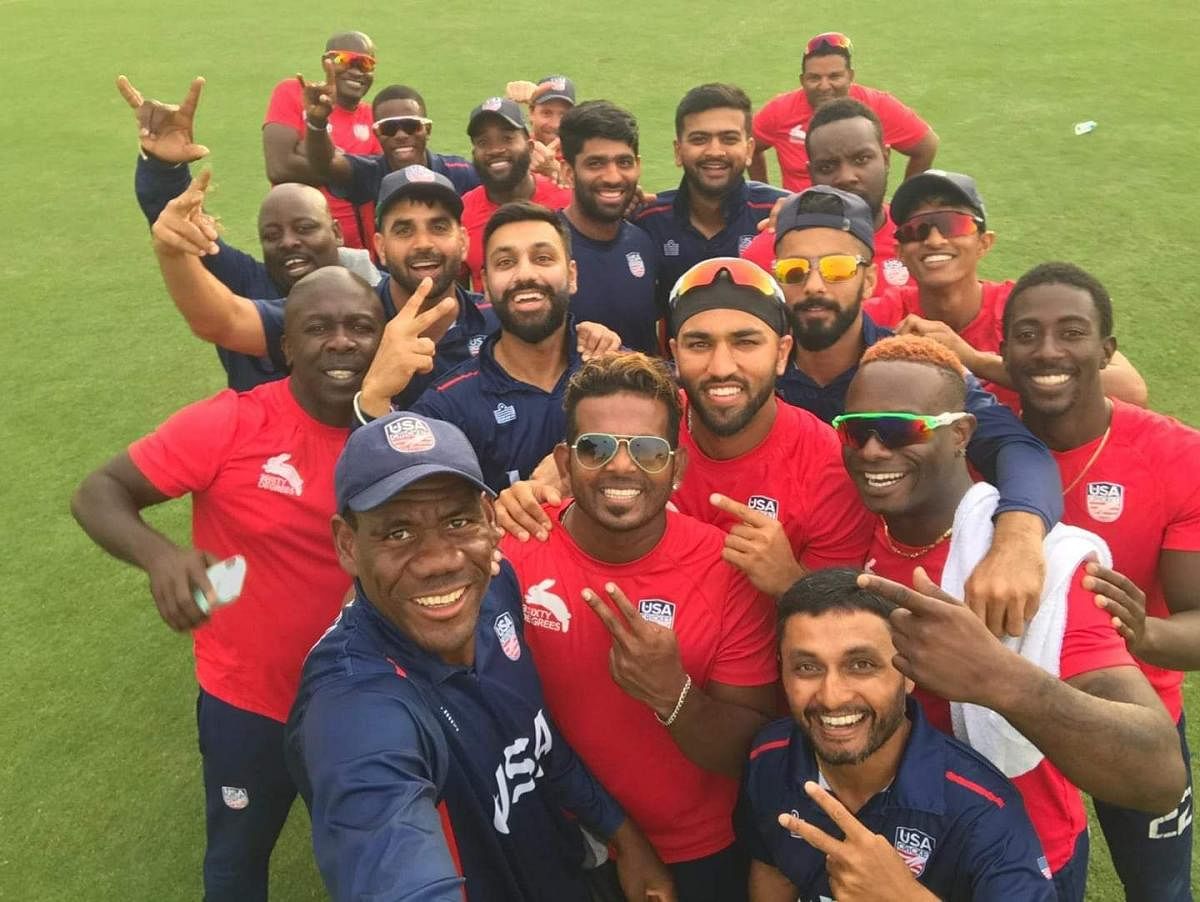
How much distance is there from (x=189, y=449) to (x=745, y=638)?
85.0 inches

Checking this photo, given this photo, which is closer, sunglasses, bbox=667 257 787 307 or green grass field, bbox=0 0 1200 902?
sunglasses, bbox=667 257 787 307

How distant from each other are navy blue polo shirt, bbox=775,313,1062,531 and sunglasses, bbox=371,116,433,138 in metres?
4.26

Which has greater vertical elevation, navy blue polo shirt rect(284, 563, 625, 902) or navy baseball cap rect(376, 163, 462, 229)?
navy baseball cap rect(376, 163, 462, 229)

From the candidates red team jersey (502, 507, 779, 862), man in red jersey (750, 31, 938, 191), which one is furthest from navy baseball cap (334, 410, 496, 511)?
man in red jersey (750, 31, 938, 191)

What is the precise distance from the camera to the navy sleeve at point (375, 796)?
2141 millimetres

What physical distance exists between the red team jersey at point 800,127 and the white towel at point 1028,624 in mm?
5594

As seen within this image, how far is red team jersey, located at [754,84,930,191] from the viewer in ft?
26.9

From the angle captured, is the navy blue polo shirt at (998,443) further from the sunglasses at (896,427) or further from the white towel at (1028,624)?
the sunglasses at (896,427)

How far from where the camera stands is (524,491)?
3561 millimetres

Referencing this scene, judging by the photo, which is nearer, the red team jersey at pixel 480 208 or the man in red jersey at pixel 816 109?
the red team jersey at pixel 480 208

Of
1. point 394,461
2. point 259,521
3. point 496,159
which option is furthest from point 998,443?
point 496,159

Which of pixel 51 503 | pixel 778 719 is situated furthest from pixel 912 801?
pixel 51 503

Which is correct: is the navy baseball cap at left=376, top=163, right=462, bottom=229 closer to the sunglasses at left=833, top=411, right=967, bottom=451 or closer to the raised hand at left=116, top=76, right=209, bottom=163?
the raised hand at left=116, top=76, right=209, bottom=163

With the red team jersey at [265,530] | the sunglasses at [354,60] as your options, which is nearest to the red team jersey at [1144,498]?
the red team jersey at [265,530]
